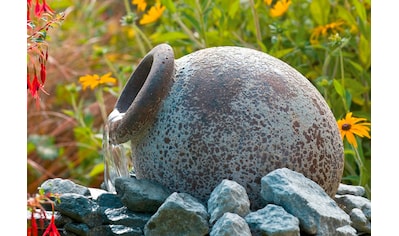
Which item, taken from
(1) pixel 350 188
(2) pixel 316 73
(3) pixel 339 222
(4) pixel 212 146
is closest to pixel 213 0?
(2) pixel 316 73

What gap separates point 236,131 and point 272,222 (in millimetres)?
373

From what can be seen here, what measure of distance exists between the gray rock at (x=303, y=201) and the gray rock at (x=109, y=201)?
549mm

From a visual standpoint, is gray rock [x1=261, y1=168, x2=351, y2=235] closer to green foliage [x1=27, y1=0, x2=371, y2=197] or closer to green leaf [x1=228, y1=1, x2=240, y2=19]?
green foliage [x1=27, y1=0, x2=371, y2=197]

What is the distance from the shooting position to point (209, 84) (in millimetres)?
2619

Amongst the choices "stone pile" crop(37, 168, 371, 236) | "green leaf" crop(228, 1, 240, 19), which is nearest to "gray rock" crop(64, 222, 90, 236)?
"stone pile" crop(37, 168, 371, 236)

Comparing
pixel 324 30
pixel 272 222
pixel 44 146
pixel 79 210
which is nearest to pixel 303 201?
pixel 272 222

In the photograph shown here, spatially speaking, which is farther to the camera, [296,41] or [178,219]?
[296,41]

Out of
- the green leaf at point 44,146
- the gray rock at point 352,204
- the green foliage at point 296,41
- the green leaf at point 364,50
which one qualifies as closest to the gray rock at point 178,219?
the gray rock at point 352,204

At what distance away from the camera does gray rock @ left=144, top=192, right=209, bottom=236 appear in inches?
90.9

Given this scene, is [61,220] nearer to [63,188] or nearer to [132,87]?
[63,188]

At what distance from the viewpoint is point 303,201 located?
235 centimetres

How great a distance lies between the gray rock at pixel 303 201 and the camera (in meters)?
2.32

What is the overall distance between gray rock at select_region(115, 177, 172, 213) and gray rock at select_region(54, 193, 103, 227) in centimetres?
11

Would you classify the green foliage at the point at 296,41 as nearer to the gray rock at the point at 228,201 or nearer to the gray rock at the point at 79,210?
the gray rock at the point at 228,201
